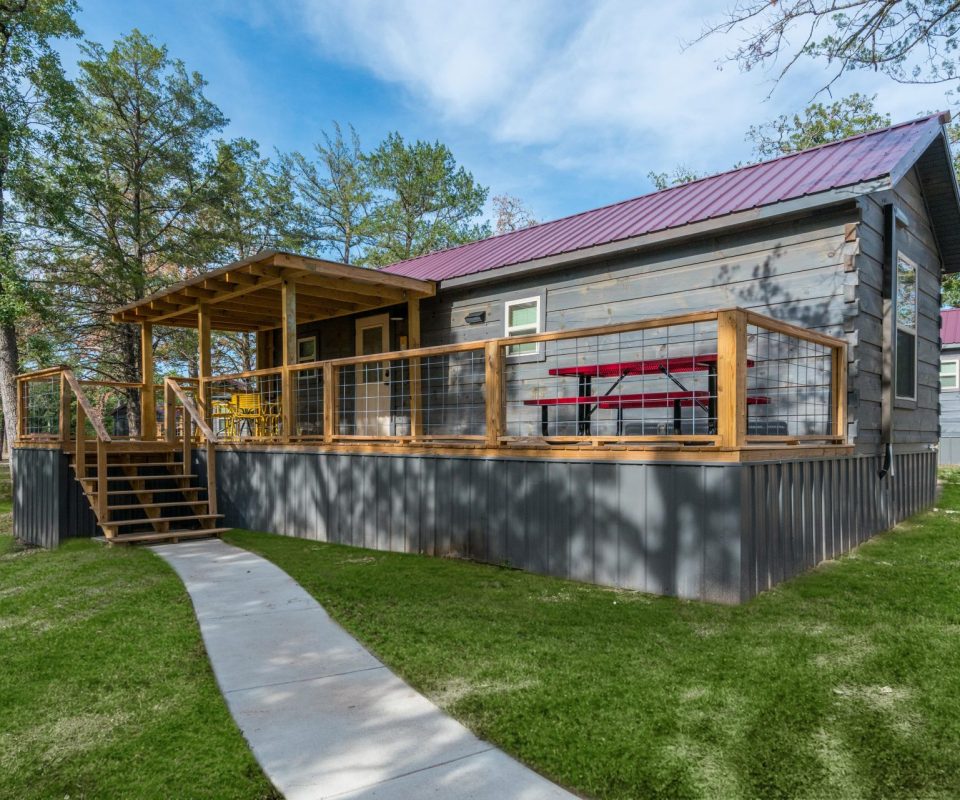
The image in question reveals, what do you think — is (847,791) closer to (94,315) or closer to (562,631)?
(562,631)

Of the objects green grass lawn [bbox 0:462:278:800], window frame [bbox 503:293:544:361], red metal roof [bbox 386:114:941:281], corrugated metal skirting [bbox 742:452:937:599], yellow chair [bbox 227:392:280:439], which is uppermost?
red metal roof [bbox 386:114:941:281]

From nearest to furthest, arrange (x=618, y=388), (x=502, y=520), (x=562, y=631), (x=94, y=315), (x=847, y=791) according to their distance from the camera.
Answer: (x=847, y=791) < (x=562, y=631) < (x=502, y=520) < (x=618, y=388) < (x=94, y=315)

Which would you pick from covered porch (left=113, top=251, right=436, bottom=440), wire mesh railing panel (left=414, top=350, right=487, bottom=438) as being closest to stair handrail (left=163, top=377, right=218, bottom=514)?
covered porch (left=113, top=251, right=436, bottom=440)

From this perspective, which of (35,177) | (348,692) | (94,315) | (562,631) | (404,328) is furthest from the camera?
(94,315)

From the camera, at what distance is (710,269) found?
22.9ft

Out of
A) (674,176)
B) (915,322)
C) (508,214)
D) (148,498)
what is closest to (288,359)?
(148,498)

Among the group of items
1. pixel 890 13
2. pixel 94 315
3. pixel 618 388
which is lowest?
pixel 618 388

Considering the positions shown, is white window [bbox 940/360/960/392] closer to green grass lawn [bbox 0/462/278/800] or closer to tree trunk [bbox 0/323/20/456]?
green grass lawn [bbox 0/462/278/800]

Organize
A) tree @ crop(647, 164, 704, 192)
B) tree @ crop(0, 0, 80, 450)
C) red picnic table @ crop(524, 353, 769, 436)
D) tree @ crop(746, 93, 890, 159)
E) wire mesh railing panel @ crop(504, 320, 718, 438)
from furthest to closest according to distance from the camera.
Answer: tree @ crop(647, 164, 704, 192) → tree @ crop(746, 93, 890, 159) → tree @ crop(0, 0, 80, 450) → wire mesh railing panel @ crop(504, 320, 718, 438) → red picnic table @ crop(524, 353, 769, 436)

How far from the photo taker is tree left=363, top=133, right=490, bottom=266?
25.2 meters

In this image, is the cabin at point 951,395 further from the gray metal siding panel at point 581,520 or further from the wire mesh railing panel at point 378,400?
the gray metal siding panel at point 581,520

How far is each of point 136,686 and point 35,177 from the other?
49.2 feet

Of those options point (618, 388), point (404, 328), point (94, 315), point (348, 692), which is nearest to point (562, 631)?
point (348, 692)

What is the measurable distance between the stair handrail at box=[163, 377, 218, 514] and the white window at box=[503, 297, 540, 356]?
4.06 m
